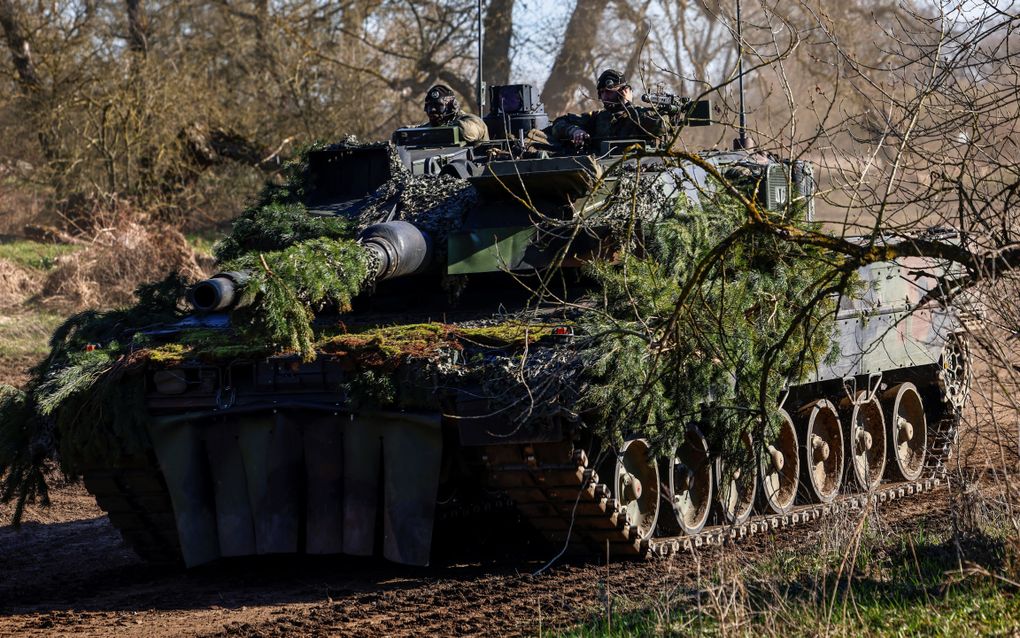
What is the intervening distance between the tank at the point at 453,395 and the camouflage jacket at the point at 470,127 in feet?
2.55

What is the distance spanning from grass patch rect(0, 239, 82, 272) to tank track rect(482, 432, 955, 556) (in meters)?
13.6

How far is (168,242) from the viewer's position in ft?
65.3

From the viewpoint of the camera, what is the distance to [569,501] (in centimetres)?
773

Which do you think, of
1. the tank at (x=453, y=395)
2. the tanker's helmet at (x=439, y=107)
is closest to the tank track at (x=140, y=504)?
the tank at (x=453, y=395)

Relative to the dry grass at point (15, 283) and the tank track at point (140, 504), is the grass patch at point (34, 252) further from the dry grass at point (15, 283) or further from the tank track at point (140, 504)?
the tank track at point (140, 504)

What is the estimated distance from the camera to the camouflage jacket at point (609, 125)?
10227 mm

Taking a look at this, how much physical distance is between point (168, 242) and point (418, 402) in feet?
43.2

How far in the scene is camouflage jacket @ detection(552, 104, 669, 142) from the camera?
10227 millimetres

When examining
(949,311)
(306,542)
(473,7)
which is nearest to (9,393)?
(306,542)

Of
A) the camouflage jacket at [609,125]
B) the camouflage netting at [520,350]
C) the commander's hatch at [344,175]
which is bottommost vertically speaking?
the camouflage netting at [520,350]

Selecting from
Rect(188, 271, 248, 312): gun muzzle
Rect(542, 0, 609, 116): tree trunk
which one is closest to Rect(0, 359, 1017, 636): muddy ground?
Rect(188, 271, 248, 312): gun muzzle

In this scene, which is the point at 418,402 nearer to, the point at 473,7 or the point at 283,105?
the point at 283,105

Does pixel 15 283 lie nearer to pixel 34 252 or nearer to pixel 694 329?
pixel 34 252

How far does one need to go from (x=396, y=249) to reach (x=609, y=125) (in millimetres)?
2979
